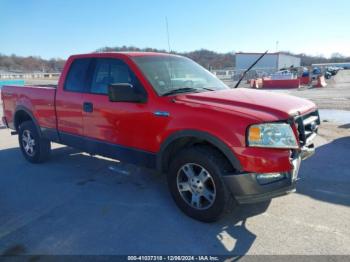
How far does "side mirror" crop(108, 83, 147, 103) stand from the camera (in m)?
4.03

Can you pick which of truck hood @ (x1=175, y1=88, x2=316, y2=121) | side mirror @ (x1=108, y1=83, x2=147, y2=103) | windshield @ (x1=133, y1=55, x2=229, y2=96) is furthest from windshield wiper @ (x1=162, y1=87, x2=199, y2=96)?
side mirror @ (x1=108, y1=83, x2=147, y2=103)

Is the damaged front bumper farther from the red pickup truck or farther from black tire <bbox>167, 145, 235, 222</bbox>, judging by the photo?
black tire <bbox>167, 145, 235, 222</bbox>

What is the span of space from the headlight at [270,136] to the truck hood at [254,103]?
0.08 metres

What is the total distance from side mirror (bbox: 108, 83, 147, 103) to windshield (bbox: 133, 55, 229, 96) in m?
0.22

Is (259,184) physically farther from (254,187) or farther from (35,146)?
(35,146)

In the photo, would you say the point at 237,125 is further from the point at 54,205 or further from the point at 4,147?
the point at 4,147

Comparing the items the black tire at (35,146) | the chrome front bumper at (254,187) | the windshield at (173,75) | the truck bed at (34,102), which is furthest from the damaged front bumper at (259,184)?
the black tire at (35,146)

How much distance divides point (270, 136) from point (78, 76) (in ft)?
10.6

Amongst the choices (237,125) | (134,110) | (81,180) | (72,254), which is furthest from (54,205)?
(237,125)

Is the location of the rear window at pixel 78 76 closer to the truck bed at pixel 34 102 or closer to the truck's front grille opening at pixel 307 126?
the truck bed at pixel 34 102

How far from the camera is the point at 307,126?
13.6 ft

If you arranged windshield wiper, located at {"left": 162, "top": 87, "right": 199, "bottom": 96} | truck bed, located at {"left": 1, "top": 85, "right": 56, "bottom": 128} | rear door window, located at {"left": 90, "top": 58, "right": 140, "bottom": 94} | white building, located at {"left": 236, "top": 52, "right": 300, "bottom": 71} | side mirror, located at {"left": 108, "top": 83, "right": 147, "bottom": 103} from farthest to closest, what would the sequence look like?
white building, located at {"left": 236, "top": 52, "right": 300, "bottom": 71} → truck bed, located at {"left": 1, "top": 85, "right": 56, "bottom": 128} → rear door window, located at {"left": 90, "top": 58, "right": 140, "bottom": 94} → windshield wiper, located at {"left": 162, "top": 87, "right": 199, "bottom": 96} → side mirror, located at {"left": 108, "top": 83, "right": 147, "bottom": 103}

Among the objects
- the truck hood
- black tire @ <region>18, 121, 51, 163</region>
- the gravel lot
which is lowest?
the gravel lot

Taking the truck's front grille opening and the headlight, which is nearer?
the headlight
